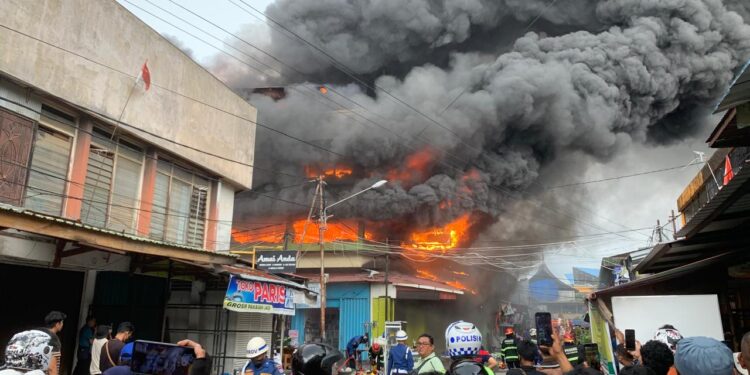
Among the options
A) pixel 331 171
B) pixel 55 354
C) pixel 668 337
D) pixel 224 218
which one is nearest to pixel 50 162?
pixel 224 218

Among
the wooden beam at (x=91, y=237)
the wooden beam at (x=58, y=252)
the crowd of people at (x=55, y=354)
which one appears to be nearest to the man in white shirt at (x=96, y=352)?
the crowd of people at (x=55, y=354)

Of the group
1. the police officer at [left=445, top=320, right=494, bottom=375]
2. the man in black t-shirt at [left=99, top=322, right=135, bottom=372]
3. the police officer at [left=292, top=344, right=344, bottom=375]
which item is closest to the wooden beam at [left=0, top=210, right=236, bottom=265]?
the man in black t-shirt at [left=99, top=322, right=135, bottom=372]

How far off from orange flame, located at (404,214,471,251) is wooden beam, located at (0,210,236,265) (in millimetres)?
18992

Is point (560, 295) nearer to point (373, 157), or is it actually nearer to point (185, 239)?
point (373, 157)

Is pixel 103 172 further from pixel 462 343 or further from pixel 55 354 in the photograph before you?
pixel 462 343

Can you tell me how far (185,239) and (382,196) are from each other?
1370 centimetres

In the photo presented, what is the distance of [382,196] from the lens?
25.5 metres

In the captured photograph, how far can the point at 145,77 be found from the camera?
11500 millimetres

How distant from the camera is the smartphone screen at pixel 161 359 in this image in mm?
3932

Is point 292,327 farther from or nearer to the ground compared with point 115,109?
nearer to the ground

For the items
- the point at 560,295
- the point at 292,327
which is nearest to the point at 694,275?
the point at 292,327

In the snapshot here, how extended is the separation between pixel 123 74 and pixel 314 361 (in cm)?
1065

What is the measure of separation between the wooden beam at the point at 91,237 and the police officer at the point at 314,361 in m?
5.04

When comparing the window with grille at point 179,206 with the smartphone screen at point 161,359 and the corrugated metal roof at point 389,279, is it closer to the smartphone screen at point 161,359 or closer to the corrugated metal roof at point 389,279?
the smartphone screen at point 161,359
